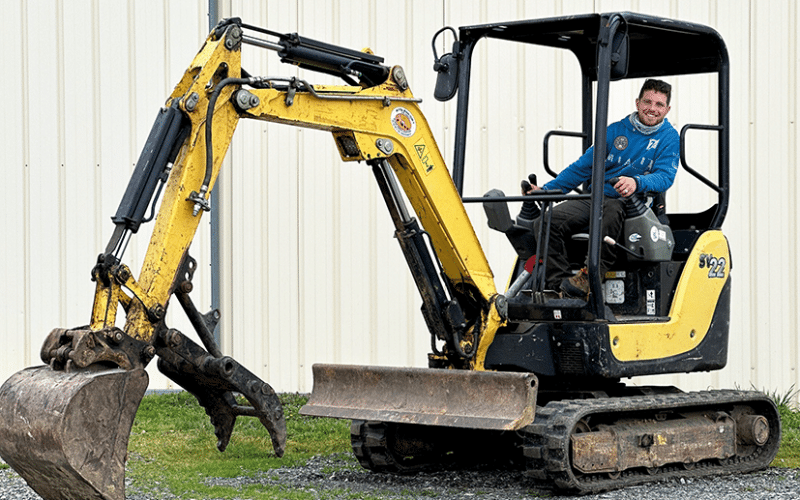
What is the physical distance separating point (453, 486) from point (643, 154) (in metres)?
2.41

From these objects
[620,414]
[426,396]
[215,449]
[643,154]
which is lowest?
[215,449]

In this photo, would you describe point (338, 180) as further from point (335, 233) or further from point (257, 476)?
point (257, 476)

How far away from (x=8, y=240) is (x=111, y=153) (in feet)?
4.04

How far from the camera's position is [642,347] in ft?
24.2

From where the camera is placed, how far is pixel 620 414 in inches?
290

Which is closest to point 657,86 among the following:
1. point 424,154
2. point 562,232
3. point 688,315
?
point 562,232

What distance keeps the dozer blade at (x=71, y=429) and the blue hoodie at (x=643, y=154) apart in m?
3.41

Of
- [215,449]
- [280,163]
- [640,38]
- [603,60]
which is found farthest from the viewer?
[280,163]

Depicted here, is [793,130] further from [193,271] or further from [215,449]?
[193,271]

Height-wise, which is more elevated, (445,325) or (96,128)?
(96,128)

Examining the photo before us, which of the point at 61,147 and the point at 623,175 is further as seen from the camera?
the point at 61,147

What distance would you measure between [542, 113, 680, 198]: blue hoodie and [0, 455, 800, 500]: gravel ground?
186 cm

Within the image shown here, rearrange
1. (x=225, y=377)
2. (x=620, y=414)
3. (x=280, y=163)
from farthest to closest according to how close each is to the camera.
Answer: (x=280, y=163) < (x=620, y=414) < (x=225, y=377)

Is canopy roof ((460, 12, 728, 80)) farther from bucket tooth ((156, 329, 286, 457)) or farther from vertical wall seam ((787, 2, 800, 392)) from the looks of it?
bucket tooth ((156, 329, 286, 457))
